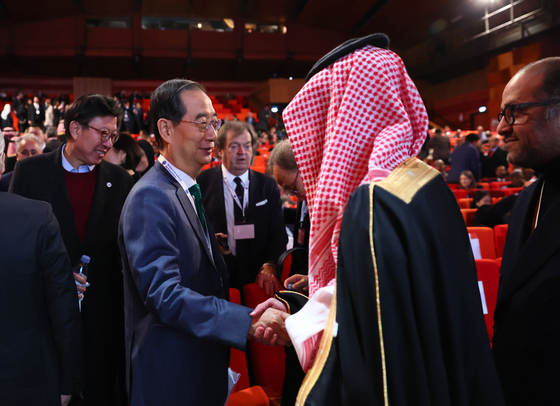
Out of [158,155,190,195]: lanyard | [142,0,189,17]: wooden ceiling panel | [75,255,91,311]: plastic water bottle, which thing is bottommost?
Result: [75,255,91,311]: plastic water bottle

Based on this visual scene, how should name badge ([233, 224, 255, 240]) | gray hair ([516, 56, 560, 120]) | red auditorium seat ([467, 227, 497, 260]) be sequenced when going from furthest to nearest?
red auditorium seat ([467, 227, 497, 260])
name badge ([233, 224, 255, 240])
gray hair ([516, 56, 560, 120])

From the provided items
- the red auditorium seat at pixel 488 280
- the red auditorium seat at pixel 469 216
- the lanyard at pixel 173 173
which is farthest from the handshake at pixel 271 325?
the red auditorium seat at pixel 469 216

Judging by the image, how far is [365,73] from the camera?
0.93m

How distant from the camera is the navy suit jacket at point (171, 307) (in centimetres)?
127

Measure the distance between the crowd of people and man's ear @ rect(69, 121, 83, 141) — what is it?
24 mm

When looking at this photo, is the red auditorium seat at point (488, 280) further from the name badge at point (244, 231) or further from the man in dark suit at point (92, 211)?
the man in dark suit at point (92, 211)

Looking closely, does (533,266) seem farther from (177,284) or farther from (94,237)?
(94,237)

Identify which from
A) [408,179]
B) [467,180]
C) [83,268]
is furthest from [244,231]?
[467,180]

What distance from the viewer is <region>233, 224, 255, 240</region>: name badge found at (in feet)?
9.17


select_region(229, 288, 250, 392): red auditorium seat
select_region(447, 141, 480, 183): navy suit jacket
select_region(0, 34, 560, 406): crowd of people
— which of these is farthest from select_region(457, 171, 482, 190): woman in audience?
select_region(229, 288, 250, 392): red auditorium seat

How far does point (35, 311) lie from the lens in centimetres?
148

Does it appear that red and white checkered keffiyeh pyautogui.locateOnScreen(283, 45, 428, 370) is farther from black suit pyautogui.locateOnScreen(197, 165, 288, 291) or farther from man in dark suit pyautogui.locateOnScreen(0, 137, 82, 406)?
black suit pyautogui.locateOnScreen(197, 165, 288, 291)

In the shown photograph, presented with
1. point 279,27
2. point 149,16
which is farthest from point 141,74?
point 279,27

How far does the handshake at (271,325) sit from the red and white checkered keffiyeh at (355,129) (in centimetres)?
25
